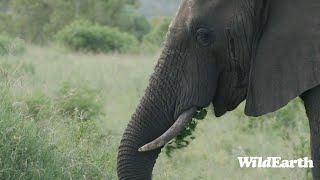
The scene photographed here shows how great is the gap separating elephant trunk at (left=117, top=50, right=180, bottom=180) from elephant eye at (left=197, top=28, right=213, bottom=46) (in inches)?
5.7

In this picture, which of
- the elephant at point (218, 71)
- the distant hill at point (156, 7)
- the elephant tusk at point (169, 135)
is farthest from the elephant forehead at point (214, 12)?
the distant hill at point (156, 7)

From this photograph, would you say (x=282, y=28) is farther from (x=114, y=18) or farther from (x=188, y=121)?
(x=114, y=18)

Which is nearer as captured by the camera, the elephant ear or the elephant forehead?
the elephant ear

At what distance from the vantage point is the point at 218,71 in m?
3.70

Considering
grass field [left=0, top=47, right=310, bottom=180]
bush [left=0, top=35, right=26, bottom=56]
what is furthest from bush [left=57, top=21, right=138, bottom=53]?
bush [left=0, top=35, right=26, bottom=56]

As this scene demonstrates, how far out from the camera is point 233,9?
3.62 m

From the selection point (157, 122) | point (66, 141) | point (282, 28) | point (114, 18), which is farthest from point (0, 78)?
point (114, 18)

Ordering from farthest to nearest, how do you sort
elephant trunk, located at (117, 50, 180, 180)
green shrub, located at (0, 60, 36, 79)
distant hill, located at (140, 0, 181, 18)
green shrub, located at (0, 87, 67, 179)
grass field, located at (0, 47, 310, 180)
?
distant hill, located at (140, 0, 181, 18), green shrub, located at (0, 60, 36, 79), grass field, located at (0, 47, 310, 180), green shrub, located at (0, 87, 67, 179), elephant trunk, located at (117, 50, 180, 180)

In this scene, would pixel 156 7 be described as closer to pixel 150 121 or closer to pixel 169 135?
pixel 150 121

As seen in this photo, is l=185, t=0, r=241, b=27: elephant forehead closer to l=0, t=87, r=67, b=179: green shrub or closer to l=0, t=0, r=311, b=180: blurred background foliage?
l=0, t=0, r=311, b=180: blurred background foliage

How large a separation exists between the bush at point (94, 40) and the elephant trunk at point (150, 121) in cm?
1916

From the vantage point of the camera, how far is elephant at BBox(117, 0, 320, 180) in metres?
3.54

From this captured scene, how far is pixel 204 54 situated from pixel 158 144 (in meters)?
0.47

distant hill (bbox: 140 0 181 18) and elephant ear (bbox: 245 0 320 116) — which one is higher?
elephant ear (bbox: 245 0 320 116)
